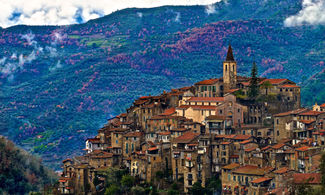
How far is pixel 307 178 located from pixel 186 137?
19.8 metres

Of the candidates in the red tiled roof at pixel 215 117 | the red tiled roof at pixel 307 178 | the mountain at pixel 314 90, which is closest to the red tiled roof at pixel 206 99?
the red tiled roof at pixel 215 117

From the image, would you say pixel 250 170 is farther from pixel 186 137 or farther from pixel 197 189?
pixel 186 137

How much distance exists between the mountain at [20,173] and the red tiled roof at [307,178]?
5626cm

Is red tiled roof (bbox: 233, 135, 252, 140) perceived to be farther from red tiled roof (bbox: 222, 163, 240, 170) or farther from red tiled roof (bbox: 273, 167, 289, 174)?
red tiled roof (bbox: 273, 167, 289, 174)

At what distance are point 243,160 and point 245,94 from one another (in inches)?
649

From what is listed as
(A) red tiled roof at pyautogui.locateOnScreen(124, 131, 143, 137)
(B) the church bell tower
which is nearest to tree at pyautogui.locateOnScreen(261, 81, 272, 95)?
(B) the church bell tower

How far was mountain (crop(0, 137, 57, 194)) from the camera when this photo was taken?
131750 mm

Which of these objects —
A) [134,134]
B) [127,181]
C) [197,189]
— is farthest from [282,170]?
[134,134]

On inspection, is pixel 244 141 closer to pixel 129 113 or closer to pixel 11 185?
pixel 129 113

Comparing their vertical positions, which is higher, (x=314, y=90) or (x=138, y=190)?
(x=314, y=90)

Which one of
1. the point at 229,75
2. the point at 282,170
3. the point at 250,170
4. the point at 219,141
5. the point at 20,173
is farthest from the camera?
the point at 20,173

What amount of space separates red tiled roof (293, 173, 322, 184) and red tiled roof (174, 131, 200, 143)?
645 inches

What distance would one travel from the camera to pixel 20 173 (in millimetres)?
136125

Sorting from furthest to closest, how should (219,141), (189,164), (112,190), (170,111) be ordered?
1. (170,111)
2. (112,190)
3. (219,141)
4. (189,164)
